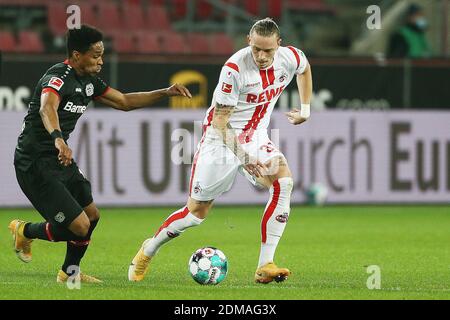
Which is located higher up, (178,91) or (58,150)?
(178,91)

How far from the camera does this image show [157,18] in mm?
20094

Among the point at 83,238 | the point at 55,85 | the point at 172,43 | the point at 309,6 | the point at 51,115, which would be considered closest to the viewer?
the point at 51,115

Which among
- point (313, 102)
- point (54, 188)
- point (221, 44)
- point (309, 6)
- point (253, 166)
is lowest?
point (313, 102)

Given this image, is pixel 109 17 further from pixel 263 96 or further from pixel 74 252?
pixel 74 252

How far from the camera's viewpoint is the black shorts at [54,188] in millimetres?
8469

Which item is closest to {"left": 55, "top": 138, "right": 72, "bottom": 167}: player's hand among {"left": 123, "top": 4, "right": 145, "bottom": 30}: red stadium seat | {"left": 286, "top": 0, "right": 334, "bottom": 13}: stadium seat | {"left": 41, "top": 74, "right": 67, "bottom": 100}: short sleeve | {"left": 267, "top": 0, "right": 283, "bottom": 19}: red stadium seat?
{"left": 41, "top": 74, "right": 67, "bottom": 100}: short sleeve

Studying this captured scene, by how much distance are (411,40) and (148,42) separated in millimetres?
4505

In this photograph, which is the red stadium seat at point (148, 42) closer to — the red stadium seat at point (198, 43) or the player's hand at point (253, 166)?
the red stadium seat at point (198, 43)

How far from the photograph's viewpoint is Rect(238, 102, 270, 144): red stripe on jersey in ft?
29.4

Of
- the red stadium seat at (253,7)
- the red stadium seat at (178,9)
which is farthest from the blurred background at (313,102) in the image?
the red stadium seat at (253,7)

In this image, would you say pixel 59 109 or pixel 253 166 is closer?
pixel 253 166

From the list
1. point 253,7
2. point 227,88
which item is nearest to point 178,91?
point 227,88

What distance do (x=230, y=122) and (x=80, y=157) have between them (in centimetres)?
716

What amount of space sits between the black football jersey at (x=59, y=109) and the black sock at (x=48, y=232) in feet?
1.72
